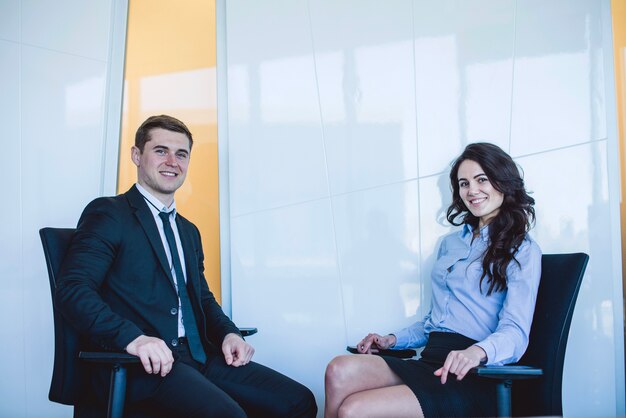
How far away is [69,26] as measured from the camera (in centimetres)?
320

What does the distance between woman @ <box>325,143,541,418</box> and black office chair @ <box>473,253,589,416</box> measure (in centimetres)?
5

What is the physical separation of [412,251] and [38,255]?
197cm

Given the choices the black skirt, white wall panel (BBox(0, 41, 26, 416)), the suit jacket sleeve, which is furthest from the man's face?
the black skirt

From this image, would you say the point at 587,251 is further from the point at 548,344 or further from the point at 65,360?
the point at 65,360

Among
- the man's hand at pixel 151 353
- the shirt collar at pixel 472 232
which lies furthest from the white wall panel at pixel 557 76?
the man's hand at pixel 151 353

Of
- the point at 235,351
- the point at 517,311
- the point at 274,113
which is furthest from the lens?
the point at 274,113

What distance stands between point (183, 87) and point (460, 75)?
1.59m

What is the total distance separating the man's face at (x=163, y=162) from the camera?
2.50m

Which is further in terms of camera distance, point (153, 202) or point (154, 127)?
point (154, 127)

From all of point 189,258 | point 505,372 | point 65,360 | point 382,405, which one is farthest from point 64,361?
point 505,372

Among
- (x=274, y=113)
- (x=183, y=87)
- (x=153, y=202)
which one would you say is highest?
(x=183, y=87)

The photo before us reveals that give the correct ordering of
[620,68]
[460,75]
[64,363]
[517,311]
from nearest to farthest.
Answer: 1. [64,363]
2. [517,311]
3. [620,68]
4. [460,75]

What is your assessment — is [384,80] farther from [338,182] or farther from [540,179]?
[540,179]

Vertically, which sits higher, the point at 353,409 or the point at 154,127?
the point at 154,127
